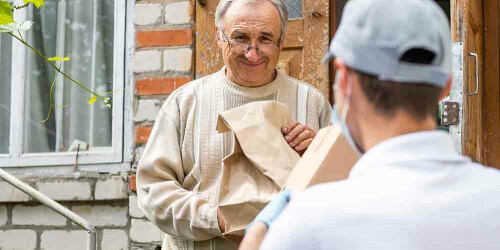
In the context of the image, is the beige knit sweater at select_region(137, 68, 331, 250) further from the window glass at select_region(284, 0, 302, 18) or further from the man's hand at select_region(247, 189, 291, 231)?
the window glass at select_region(284, 0, 302, 18)

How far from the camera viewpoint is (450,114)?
372cm

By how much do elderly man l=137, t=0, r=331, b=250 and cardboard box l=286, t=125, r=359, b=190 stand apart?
0.63 metres

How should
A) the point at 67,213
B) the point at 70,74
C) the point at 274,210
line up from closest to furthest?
the point at 274,210
the point at 67,213
the point at 70,74

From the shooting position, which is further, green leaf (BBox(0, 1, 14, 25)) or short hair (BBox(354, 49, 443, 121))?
green leaf (BBox(0, 1, 14, 25))

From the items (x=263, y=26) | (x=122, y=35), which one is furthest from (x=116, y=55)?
(x=263, y=26)

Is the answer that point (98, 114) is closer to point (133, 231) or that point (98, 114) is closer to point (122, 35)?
point (122, 35)

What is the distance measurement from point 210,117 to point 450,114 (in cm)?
159

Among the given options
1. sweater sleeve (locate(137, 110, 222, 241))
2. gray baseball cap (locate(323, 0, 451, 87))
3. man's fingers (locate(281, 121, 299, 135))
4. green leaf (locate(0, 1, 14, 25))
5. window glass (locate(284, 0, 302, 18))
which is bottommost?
sweater sleeve (locate(137, 110, 222, 241))

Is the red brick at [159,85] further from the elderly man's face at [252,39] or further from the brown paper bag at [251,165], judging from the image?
the brown paper bag at [251,165]

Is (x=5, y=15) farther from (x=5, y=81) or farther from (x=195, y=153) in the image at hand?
(x=5, y=81)

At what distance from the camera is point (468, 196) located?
3.66 ft

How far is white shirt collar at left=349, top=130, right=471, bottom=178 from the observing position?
1.12 m

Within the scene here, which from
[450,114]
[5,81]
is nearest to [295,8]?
[450,114]

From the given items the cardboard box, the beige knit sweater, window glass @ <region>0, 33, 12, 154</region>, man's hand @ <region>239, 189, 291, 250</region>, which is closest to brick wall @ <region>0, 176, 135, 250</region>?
window glass @ <region>0, 33, 12, 154</region>
